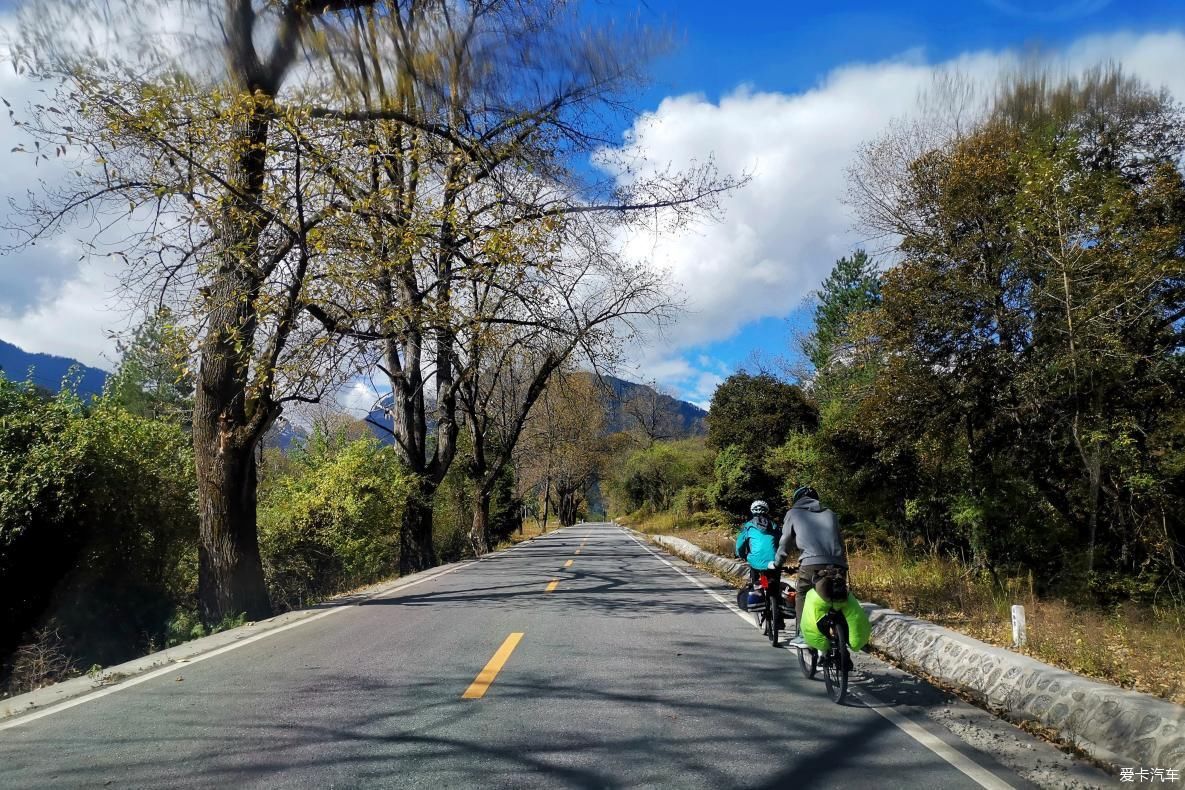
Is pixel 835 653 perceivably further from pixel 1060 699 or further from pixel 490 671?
pixel 490 671

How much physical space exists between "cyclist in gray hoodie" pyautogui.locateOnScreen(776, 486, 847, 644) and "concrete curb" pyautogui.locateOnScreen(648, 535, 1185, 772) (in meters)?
1.34

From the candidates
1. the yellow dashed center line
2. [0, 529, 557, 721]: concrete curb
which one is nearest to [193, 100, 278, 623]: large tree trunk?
[0, 529, 557, 721]: concrete curb

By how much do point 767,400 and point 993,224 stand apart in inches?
705

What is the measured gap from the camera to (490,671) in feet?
23.1

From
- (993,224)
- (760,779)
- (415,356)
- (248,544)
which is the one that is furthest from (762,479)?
(760,779)

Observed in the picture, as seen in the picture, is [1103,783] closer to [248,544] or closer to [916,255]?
[248,544]

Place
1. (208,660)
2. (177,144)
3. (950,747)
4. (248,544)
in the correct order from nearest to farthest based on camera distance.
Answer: (950,747) < (208,660) < (177,144) < (248,544)

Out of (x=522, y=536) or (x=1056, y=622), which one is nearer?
(x=1056, y=622)

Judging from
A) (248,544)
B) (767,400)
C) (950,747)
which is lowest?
(950,747)

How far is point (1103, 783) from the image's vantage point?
4320mm

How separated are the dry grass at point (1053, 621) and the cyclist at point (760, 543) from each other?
2.13m

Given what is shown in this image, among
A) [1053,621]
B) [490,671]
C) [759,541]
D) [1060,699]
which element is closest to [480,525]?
[759,541]

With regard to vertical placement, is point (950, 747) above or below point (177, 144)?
below

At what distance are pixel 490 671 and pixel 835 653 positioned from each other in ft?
9.90
